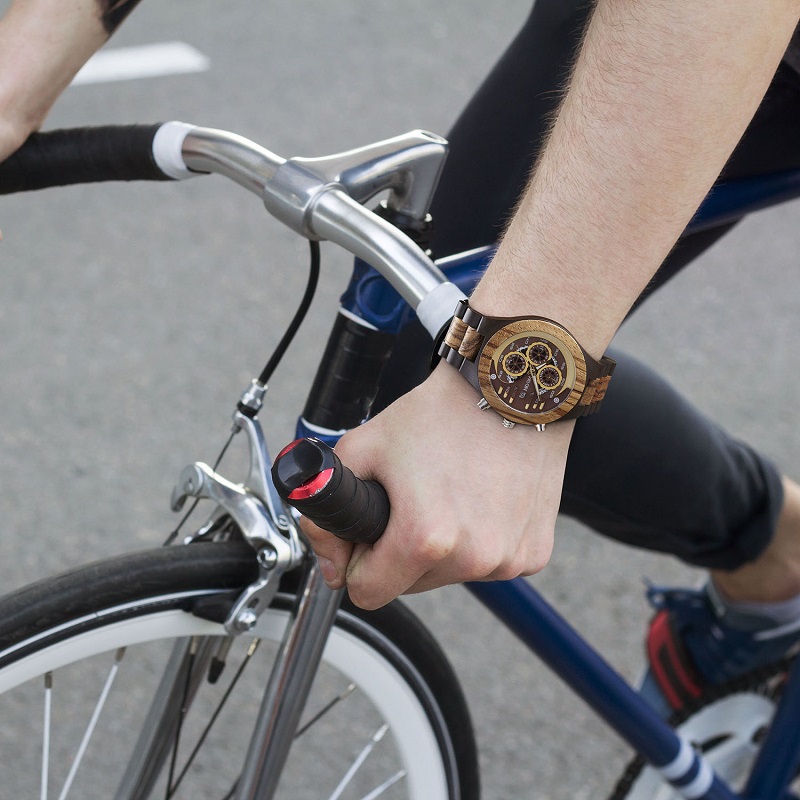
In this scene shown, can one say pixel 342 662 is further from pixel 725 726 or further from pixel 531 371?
pixel 725 726

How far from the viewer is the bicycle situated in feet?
2.65

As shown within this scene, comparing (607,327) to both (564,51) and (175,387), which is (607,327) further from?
(175,387)

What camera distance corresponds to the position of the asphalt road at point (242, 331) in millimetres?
2299

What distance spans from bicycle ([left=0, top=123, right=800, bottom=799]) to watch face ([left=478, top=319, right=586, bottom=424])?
0.05 metres

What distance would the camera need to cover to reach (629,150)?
700 mm

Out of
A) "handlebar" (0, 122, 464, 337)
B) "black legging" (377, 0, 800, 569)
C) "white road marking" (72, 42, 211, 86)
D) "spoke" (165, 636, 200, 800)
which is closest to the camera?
"handlebar" (0, 122, 464, 337)

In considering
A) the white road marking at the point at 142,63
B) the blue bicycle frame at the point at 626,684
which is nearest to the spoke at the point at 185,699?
the blue bicycle frame at the point at 626,684

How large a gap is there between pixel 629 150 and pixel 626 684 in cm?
85

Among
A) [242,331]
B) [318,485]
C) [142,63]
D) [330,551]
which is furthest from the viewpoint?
[142,63]

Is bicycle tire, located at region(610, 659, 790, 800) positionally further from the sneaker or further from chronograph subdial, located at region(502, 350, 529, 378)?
chronograph subdial, located at region(502, 350, 529, 378)

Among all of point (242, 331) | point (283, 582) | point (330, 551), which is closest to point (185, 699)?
point (283, 582)

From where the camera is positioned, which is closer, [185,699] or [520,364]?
[520,364]

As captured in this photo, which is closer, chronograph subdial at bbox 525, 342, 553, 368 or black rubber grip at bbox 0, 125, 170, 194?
chronograph subdial at bbox 525, 342, 553, 368

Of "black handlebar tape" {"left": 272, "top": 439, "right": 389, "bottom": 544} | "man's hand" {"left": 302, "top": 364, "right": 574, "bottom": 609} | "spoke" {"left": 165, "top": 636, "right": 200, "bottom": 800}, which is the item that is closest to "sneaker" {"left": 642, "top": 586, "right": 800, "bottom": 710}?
"spoke" {"left": 165, "top": 636, "right": 200, "bottom": 800}
